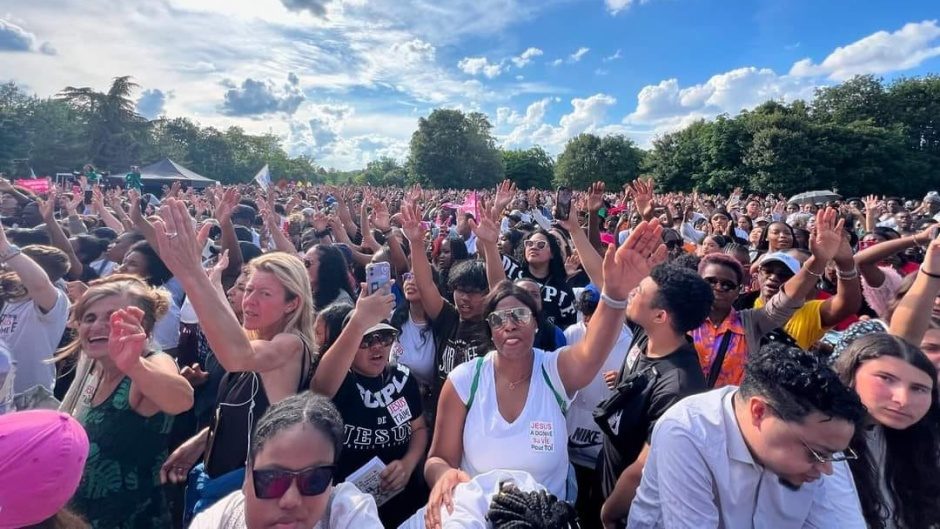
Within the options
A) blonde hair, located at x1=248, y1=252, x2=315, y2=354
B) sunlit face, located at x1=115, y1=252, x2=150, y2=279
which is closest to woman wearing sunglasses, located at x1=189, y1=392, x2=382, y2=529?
blonde hair, located at x1=248, y1=252, x2=315, y2=354

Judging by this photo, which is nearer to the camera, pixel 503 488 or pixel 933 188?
pixel 503 488

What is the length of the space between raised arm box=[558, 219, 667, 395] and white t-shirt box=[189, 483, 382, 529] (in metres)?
1.23

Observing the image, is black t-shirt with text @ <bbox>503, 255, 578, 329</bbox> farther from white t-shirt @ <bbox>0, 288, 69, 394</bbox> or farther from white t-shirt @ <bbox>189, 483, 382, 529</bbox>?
white t-shirt @ <bbox>0, 288, 69, 394</bbox>

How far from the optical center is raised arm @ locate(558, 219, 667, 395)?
7.69ft

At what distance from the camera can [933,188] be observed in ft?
132

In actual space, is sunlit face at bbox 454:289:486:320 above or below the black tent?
below

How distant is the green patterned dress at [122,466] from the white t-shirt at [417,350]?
1597 mm

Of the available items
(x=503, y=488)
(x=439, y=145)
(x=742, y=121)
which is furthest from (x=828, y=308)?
(x=439, y=145)

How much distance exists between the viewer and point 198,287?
6.62ft

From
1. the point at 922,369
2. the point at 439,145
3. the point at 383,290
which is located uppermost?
the point at 439,145

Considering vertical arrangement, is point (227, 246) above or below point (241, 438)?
above

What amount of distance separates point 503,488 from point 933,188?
178 ft

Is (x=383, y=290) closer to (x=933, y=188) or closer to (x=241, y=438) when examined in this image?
(x=241, y=438)

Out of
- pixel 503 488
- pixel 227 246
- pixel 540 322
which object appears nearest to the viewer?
pixel 503 488
